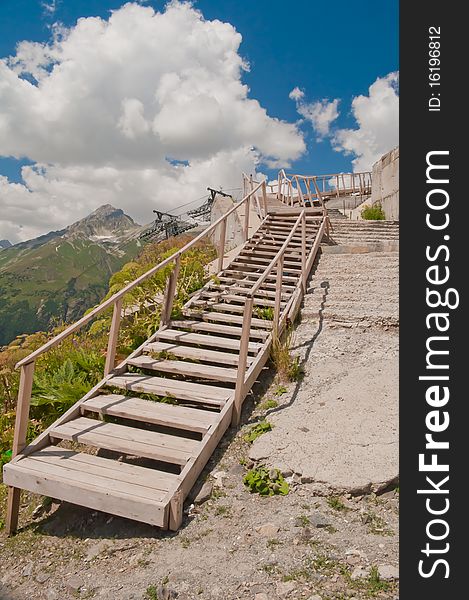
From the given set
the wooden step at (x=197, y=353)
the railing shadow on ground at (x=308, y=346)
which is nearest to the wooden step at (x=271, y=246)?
the railing shadow on ground at (x=308, y=346)

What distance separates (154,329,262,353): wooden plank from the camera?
5.41 metres

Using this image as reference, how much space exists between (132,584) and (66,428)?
1.79 metres

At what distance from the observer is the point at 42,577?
2.90 meters

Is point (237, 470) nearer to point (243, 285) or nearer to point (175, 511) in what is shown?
point (175, 511)

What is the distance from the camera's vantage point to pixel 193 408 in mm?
4453

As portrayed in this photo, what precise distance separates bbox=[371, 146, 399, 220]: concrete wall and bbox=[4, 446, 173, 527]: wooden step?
12672 mm

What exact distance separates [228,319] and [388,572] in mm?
3935

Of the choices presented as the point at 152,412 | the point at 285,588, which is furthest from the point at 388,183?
the point at 285,588

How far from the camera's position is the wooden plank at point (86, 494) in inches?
120

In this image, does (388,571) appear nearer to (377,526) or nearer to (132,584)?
(377,526)

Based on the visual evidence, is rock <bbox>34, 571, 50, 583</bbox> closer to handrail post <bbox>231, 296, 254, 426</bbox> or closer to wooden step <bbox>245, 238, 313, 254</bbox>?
handrail post <bbox>231, 296, 254, 426</bbox>

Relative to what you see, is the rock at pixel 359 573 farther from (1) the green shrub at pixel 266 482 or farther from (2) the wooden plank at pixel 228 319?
(2) the wooden plank at pixel 228 319

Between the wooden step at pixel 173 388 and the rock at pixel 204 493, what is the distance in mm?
889

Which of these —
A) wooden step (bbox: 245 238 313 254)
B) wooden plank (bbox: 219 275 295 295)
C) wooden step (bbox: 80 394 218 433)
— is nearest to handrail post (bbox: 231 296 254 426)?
wooden step (bbox: 80 394 218 433)
